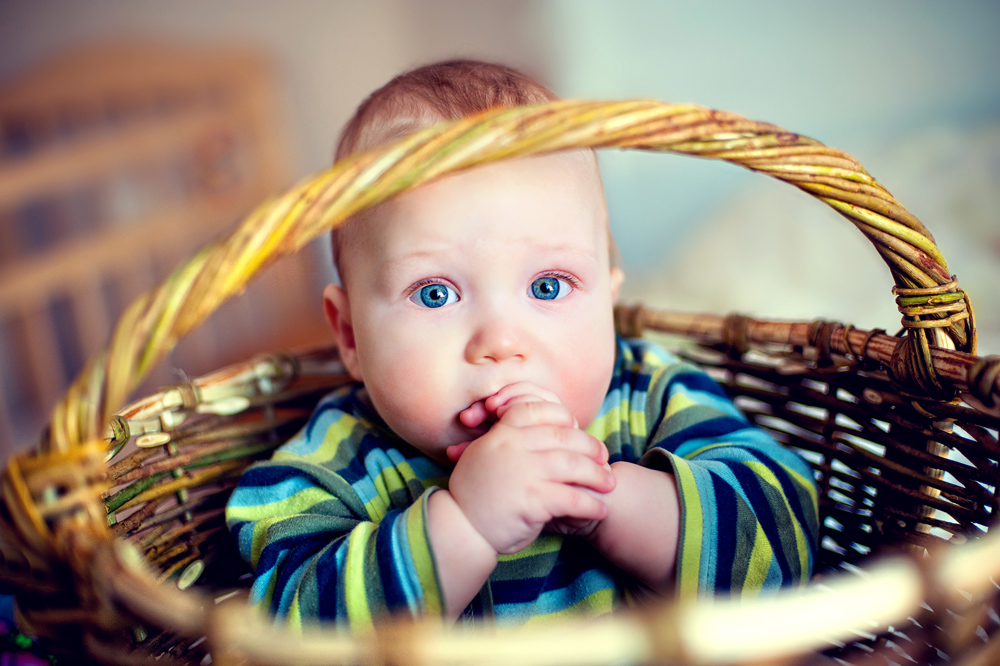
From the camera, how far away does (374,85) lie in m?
3.23

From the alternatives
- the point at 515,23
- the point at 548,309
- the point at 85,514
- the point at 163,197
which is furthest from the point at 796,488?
the point at 163,197

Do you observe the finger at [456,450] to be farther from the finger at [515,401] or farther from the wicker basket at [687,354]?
the wicker basket at [687,354]

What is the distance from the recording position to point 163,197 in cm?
255

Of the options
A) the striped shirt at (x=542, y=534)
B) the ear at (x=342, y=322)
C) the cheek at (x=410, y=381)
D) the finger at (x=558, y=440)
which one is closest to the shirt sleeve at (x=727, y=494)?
the striped shirt at (x=542, y=534)

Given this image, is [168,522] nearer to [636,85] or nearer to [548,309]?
[548,309]

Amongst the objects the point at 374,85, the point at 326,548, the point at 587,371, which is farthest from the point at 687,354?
the point at 374,85

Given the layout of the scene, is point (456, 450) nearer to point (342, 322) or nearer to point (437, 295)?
point (437, 295)

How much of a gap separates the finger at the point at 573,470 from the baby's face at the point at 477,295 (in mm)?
97

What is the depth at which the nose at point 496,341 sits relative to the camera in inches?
25.3

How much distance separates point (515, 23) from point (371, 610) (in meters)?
2.39

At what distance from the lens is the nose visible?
2.11 feet

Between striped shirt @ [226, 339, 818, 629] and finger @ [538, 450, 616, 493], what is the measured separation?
0.10 metres

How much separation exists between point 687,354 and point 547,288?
42 centimetres

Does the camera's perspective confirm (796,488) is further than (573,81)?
No
